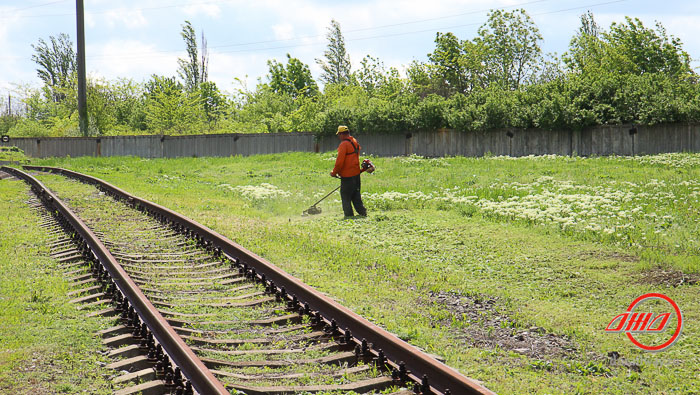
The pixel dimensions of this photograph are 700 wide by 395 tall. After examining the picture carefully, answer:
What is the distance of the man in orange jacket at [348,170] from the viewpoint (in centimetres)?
1324

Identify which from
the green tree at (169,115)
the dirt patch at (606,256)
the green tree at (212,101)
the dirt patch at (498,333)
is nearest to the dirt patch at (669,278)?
the dirt patch at (606,256)

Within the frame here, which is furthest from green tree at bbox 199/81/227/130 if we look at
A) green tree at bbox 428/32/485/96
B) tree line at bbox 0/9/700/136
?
green tree at bbox 428/32/485/96

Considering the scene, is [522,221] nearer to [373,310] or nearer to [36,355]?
[373,310]

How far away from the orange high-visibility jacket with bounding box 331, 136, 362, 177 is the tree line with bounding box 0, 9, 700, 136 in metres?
16.8

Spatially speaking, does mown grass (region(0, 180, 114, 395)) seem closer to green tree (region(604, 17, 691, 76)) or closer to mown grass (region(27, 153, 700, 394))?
mown grass (region(27, 153, 700, 394))

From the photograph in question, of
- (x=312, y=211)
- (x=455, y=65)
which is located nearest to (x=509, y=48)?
(x=455, y=65)

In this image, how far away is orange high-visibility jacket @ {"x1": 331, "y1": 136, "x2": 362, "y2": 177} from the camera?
1323 centimetres

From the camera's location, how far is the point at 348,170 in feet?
43.5

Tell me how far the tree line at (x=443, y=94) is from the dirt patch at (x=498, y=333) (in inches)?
846

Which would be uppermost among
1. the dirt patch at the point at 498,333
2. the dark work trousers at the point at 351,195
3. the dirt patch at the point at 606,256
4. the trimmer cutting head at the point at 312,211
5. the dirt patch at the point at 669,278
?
the dark work trousers at the point at 351,195

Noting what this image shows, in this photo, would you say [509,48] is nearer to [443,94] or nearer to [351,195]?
[443,94]

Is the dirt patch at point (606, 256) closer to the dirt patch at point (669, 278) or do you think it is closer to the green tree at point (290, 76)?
the dirt patch at point (669, 278)

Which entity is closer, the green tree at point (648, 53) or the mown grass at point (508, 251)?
the mown grass at point (508, 251)

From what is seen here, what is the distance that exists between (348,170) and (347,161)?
0.19 metres
